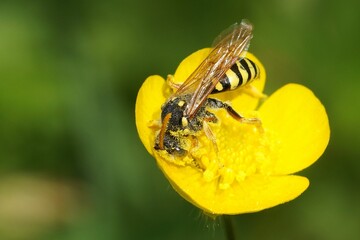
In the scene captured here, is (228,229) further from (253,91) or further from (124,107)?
(124,107)

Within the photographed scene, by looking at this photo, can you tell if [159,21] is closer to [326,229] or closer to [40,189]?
[40,189]

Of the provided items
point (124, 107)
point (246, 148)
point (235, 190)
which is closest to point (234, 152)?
Result: point (246, 148)

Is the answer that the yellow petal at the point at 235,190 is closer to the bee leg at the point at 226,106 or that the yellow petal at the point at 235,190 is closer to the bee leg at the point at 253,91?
the bee leg at the point at 226,106

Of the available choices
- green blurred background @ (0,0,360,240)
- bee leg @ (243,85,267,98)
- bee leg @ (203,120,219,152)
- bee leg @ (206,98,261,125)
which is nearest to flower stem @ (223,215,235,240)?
bee leg @ (203,120,219,152)

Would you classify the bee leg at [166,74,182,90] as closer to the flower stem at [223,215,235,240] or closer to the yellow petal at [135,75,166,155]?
the yellow petal at [135,75,166,155]

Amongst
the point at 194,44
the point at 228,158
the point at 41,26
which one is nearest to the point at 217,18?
the point at 194,44

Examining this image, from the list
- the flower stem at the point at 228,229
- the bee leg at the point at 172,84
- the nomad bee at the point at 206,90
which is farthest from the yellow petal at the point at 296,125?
the bee leg at the point at 172,84
